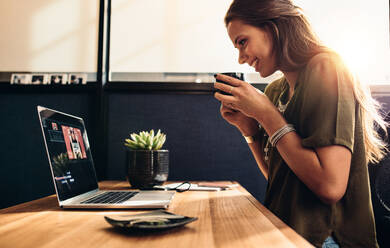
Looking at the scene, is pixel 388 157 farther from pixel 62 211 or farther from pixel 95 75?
pixel 95 75

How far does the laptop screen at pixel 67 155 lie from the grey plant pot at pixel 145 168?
0.61ft

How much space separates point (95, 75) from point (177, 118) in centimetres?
57

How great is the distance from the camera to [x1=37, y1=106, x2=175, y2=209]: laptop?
0.75m

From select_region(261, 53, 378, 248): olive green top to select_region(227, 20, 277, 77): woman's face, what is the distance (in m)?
0.17

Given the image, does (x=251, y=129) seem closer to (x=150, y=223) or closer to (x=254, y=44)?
(x=254, y=44)

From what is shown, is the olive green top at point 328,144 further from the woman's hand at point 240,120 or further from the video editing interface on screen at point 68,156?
the video editing interface on screen at point 68,156

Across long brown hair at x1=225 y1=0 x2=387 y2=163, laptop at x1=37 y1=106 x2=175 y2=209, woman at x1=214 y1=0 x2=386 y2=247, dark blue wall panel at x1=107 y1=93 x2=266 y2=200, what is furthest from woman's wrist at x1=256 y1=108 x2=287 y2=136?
dark blue wall panel at x1=107 y1=93 x2=266 y2=200

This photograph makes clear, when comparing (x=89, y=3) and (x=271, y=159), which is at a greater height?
(x=89, y=3)

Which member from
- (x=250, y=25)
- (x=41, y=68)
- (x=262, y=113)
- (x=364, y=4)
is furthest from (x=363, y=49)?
(x=41, y=68)

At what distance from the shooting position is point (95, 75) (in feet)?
5.91

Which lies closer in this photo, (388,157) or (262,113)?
(262,113)

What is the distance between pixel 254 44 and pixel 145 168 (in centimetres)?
63

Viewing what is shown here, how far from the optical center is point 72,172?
880mm

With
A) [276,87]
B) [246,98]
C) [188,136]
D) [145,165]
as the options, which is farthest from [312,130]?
[188,136]
